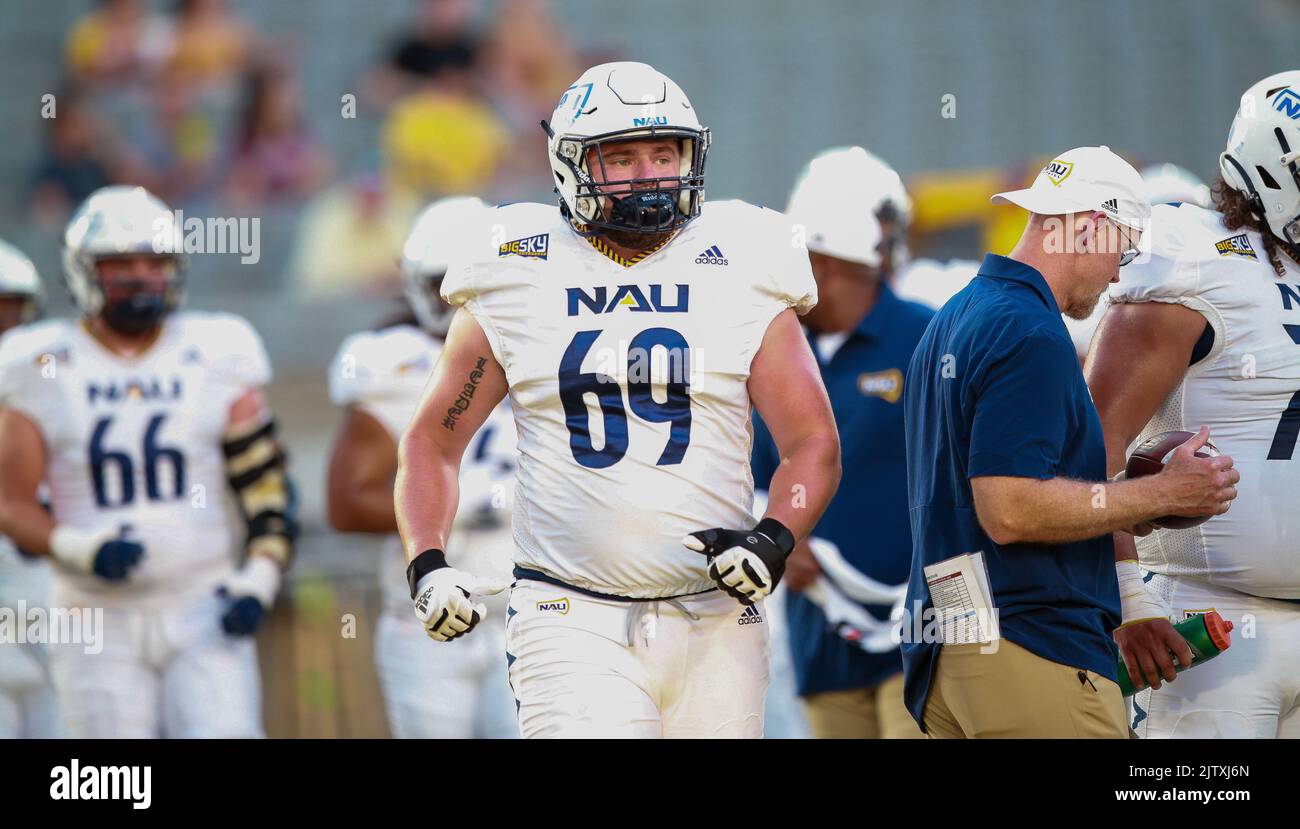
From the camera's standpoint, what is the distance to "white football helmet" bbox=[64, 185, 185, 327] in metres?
6.09

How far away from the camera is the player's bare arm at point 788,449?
375cm

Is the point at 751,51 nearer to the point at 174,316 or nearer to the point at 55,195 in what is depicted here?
the point at 55,195

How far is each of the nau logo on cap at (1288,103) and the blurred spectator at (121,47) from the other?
9.69 metres

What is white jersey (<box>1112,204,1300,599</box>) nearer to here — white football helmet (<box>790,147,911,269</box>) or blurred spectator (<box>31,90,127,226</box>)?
white football helmet (<box>790,147,911,269</box>)

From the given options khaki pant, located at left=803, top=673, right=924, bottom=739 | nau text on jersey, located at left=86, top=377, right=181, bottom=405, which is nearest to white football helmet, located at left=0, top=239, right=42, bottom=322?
nau text on jersey, located at left=86, top=377, right=181, bottom=405

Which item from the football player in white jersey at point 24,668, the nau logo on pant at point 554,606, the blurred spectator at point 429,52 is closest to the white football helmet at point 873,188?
the nau logo on pant at point 554,606

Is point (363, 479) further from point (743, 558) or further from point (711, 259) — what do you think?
point (743, 558)

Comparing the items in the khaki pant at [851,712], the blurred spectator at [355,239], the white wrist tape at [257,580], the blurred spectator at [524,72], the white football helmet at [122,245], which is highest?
the blurred spectator at [524,72]

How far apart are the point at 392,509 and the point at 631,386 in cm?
243

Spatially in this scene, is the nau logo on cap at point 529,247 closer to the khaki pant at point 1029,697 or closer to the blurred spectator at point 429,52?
the khaki pant at point 1029,697

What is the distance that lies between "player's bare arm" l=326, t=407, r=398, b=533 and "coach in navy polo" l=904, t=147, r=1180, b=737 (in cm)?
272

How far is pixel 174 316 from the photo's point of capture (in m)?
6.25

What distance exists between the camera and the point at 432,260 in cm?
625
